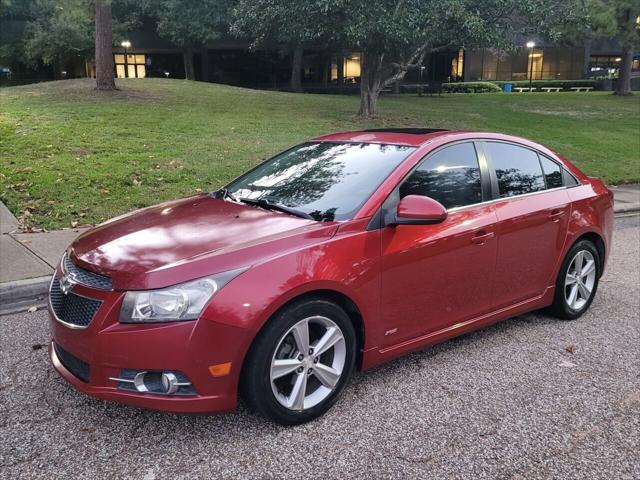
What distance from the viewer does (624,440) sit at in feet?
10.6

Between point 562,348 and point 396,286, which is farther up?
point 396,286

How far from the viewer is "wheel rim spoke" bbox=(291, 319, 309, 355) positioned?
10.5 feet

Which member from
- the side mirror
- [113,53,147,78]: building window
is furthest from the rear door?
[113,53,147,78]: building window

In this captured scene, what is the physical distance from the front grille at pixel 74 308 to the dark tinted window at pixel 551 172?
3577mm

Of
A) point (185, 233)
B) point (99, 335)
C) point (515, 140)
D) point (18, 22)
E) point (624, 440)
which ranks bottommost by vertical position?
point (624, 440)

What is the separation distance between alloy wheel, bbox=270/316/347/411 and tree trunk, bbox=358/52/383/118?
14975 mm

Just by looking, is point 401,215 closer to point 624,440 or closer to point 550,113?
point 624,440

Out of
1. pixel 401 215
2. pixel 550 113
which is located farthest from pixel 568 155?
pixel 401 215

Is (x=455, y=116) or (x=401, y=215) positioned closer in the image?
(x=401, y=215)

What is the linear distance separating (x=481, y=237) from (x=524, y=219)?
Result: 531 millimetres

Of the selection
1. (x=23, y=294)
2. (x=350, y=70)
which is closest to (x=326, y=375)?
(x=23, y=294)

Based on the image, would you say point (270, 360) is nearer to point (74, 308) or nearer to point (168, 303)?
point (168, 303)

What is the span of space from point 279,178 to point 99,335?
185cm

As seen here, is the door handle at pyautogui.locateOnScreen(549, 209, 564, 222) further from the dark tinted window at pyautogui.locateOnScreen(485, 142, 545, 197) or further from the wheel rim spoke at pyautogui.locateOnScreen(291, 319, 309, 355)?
the wheel rim spoke at pyautogui.locateOnScreen(291, 319, 309, 355)
